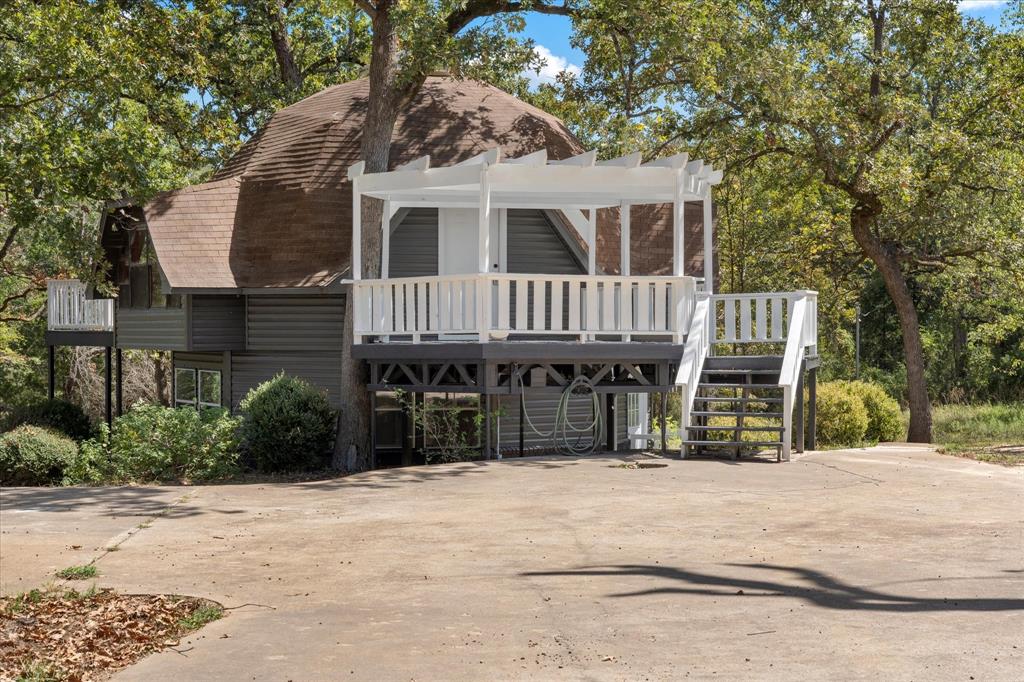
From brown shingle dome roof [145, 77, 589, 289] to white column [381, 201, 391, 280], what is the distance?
86cm

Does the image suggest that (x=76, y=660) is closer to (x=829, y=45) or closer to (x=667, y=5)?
(x=667, y=5)

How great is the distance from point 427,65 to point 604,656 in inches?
543

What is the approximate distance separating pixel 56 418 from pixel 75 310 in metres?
3.31

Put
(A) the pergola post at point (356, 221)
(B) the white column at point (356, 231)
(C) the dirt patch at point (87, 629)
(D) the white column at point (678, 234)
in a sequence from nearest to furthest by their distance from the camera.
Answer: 1. (C) the dirt patch at point (87, 629)
2. (D) the white column at point (678, 234)
3. (A) the pergola post at point (356, 221)
4. (B) the white column at point (356, 231)

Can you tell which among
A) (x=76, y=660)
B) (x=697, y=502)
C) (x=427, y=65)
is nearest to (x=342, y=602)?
(x=76, y=660)

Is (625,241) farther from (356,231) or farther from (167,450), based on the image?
(167,450)

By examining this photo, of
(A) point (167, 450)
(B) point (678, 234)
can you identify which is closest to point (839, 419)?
(B) point (678, 234)

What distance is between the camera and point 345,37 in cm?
3155

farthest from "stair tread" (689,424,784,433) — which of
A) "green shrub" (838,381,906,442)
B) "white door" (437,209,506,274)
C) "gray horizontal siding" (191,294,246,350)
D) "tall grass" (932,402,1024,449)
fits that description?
"tall grass" (932,402,1024,449)

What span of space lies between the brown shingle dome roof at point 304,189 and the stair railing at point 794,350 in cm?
622

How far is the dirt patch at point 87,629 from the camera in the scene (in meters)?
7.15

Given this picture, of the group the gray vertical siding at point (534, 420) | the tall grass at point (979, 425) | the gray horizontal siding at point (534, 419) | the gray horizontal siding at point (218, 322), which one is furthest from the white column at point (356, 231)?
the tall grass at point (979, 425)

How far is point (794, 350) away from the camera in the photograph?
17.2 metres

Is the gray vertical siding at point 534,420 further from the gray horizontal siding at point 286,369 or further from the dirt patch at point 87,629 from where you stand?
the dirt patch at point 87,629
